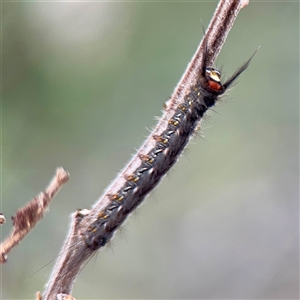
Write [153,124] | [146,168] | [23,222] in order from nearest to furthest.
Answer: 1. [23,222]
2. [146,168]
3. [153,124]

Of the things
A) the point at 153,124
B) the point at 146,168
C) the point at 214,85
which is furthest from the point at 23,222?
the point at 153,124

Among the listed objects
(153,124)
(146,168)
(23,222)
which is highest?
(23,222)

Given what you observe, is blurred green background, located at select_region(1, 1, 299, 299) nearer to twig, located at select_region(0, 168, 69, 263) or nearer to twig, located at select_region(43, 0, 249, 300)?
twig, located at select_region(43, 0, 249, 300)

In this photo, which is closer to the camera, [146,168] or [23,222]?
[23,222]

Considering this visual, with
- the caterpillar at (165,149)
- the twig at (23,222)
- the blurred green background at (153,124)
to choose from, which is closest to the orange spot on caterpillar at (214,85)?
the caterpillar at (165,149)

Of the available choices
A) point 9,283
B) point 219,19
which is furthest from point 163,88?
point 219,19

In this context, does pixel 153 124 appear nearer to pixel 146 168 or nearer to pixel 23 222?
pixel 146 168

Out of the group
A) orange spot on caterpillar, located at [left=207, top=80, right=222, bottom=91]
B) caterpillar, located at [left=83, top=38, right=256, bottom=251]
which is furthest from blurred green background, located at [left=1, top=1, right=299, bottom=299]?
orange spot on caterpillar, located at [left=207, top=80, right=222, bottom=91]

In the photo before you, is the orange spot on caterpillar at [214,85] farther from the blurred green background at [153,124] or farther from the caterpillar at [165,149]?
the blurred green background at [153,124]
